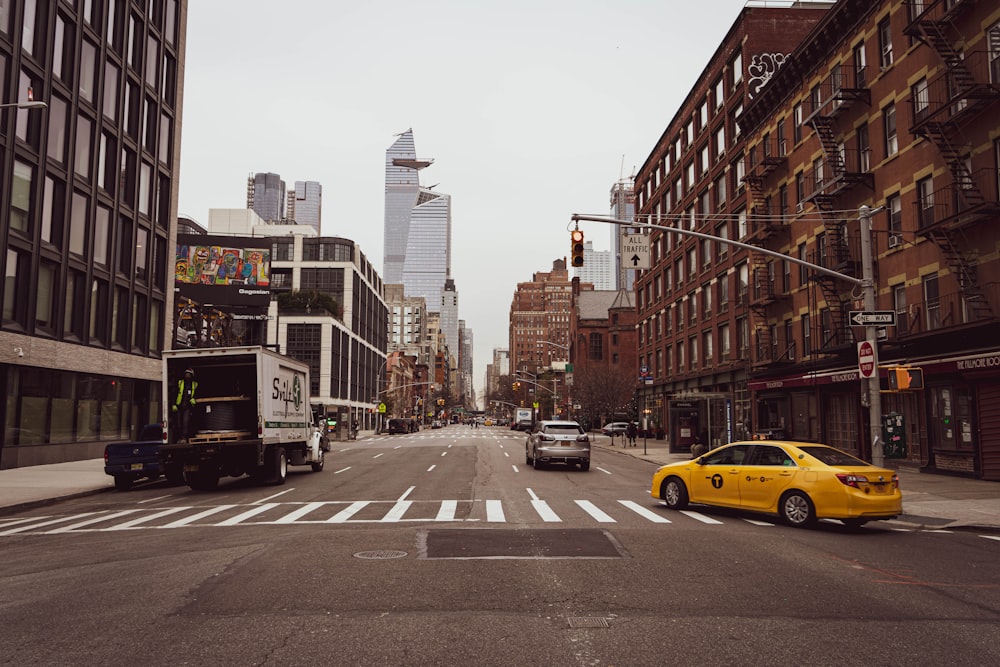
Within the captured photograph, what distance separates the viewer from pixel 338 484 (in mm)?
21172

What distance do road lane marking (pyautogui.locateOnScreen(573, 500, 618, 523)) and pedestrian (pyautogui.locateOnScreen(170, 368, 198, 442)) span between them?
1046 centimetres

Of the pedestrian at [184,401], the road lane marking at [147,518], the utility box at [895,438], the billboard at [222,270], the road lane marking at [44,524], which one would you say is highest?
the billboard at [222,270]

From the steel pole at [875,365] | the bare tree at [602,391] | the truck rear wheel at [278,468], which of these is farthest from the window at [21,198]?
the bare tree at [602,391]

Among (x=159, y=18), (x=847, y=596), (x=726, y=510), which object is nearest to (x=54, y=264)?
(x=159, y=18)

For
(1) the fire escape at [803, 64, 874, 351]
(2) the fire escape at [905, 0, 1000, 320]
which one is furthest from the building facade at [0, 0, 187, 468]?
(2) the fire escape at [905, 0, 1000, 320]

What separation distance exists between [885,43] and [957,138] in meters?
6.98

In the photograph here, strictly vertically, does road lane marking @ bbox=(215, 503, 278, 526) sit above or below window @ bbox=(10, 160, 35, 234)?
below

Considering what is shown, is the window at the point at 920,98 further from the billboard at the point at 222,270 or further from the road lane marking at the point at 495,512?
the billboard at the point at 222,270

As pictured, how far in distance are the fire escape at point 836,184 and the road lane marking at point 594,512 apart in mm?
16915

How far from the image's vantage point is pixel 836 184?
97.5 feet

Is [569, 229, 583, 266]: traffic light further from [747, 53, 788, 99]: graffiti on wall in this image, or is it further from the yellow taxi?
[747, 53, 788, 99]: graffiti on wall

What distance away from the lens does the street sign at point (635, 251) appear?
19.3 metres

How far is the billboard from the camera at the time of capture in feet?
158

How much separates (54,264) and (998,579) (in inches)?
1344
